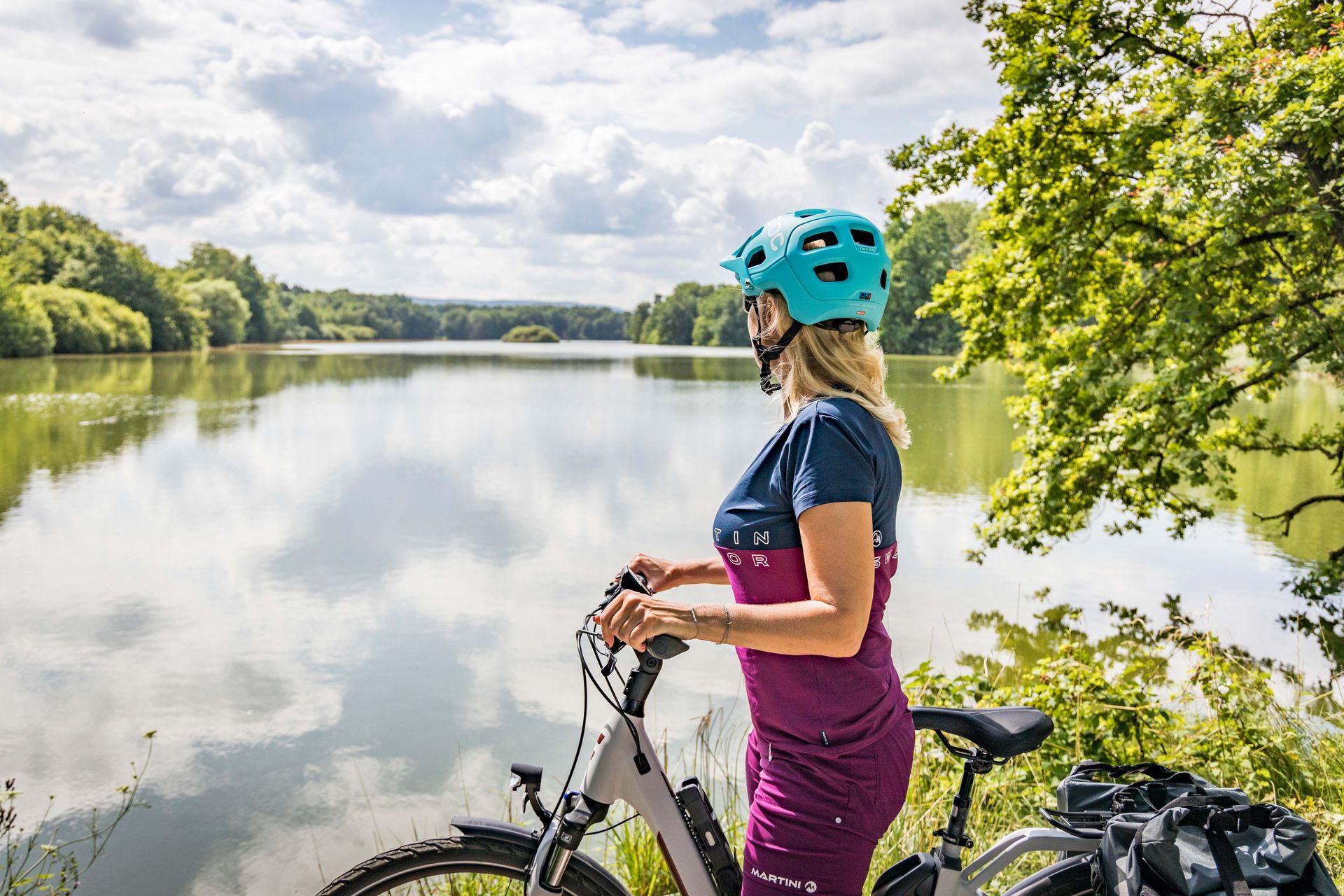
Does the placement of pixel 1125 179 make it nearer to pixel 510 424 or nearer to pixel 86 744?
pixel 86 744

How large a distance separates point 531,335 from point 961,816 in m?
119

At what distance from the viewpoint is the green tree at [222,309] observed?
78125 mm

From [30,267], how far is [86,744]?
66.1 meters

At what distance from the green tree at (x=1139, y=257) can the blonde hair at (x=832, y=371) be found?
5301mm

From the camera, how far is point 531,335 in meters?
118

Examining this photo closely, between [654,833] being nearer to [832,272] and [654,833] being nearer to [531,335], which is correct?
[832,272]

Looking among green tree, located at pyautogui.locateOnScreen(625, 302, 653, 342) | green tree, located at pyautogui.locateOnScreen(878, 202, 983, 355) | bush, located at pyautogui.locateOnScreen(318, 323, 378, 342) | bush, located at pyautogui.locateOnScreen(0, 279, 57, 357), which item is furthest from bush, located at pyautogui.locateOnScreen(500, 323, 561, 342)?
bush, located at pyautogui.locateOnScreen(0, 279, 57, 357)

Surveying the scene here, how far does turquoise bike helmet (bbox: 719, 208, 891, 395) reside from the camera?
173 centimetres

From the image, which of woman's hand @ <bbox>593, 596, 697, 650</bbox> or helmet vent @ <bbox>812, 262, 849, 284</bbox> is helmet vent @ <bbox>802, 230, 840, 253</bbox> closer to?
helmet vent @ <bbox>812, 262, 849, 284</bbox>

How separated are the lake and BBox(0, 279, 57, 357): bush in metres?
28.7

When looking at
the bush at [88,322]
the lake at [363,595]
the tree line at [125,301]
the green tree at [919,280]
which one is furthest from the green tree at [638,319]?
the lake at [363,595]

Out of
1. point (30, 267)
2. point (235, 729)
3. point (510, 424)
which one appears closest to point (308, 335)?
point (30, 267)

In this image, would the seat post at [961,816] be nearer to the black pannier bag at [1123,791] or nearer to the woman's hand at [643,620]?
the black pannier bag at [1123,791]

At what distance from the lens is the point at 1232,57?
6.50 m
